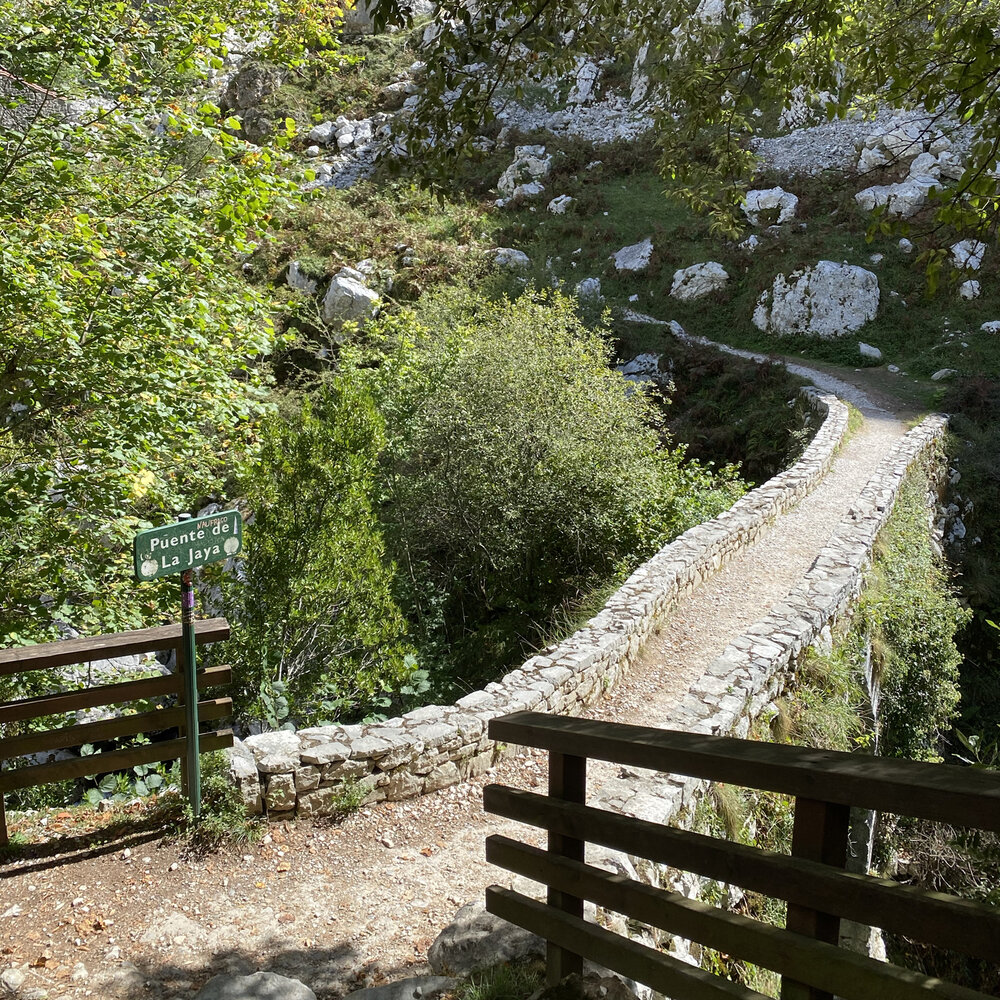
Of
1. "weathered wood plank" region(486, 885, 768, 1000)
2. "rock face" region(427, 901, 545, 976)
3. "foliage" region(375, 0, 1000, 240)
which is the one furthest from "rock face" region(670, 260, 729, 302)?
"weathered wood plank" region(486, 885, 768, 1000)

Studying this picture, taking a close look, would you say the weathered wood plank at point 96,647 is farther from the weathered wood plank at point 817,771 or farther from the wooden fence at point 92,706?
the weathered wood plank at point 817,771

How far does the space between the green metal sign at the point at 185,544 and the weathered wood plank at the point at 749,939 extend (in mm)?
2314

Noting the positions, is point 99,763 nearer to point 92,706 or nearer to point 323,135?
point 92,706

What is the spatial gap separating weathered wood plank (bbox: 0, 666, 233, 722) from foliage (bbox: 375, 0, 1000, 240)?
3.13 m

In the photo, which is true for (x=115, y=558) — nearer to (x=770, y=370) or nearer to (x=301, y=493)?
(x=301, y=493)

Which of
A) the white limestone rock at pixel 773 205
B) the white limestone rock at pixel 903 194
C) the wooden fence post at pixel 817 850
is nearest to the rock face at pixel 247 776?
the wooden fence post at pixel 817 850

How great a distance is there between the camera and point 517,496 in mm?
10117

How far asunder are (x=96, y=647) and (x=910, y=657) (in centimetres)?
869

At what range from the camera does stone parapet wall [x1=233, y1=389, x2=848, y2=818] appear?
15.2 feet

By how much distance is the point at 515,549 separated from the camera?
10.2 m

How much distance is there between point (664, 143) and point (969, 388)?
53.9ft

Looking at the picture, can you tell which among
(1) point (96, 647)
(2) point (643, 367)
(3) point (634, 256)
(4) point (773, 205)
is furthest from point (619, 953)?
(4) point (773, 205)

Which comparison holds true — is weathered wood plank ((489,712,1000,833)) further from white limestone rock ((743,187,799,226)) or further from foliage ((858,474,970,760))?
white limestone rock ((743,187,799,226))

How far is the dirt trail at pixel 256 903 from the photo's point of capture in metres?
3.35
